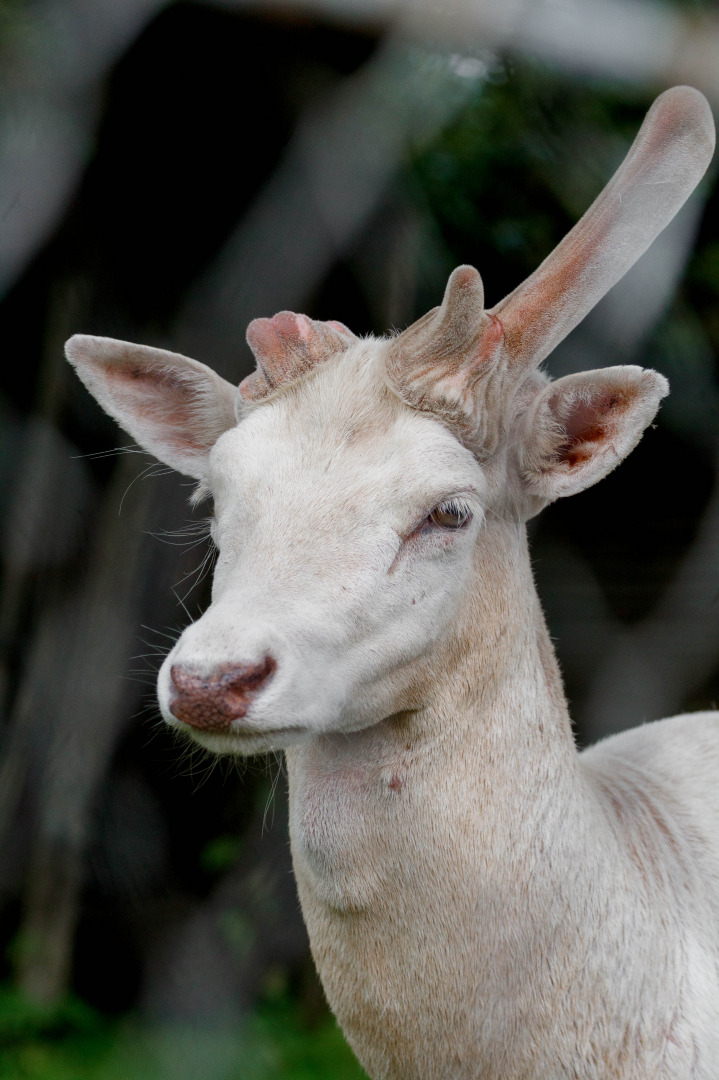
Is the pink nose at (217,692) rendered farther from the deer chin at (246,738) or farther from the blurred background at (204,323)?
the blurred background at (204,323)

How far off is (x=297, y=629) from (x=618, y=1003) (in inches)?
22.8

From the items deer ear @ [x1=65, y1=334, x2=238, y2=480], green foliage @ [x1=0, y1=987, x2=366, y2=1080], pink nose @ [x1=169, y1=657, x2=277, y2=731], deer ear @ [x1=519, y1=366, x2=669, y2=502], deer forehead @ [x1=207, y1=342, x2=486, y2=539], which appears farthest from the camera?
green foliage @ [x1=0, y1=987, x2=366, y2=1080]

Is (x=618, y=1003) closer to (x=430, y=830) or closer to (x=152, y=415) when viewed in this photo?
(x=430, y=830)

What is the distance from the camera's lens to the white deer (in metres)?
1.15

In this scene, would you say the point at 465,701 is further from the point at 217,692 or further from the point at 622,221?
the point at 622,221

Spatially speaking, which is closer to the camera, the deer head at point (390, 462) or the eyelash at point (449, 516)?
the deer head at point (390, 462)

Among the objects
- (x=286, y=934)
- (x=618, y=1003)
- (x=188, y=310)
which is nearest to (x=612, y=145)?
(x=188, y=310)

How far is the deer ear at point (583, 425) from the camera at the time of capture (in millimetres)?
1227

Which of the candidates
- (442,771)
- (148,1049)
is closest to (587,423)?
(442,771)

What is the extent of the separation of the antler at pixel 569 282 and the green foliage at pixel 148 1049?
5.26ft

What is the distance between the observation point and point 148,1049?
224 centimetres

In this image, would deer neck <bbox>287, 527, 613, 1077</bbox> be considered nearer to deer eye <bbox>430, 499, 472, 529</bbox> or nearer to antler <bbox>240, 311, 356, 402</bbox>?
deer eye <bbox>430, 499, 472, 529</bbox>

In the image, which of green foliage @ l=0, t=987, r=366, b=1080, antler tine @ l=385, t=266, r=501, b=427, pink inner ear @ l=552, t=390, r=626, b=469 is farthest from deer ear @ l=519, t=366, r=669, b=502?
green foliage @ l=0, t=987, r=366, b=1080

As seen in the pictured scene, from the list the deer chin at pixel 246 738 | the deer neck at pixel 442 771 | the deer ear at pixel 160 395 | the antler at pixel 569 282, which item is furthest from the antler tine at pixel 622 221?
the deer chin at pixel 246 738
